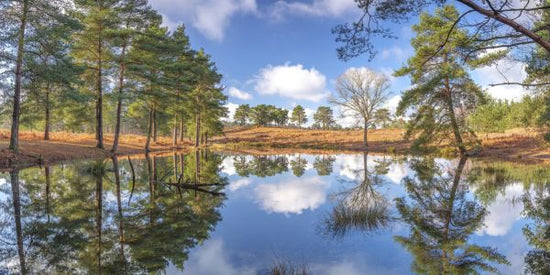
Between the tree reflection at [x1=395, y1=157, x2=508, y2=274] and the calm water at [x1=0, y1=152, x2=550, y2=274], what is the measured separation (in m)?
0.03

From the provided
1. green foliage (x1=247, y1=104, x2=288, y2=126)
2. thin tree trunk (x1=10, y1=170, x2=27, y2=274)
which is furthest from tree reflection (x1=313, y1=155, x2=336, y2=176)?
green foliage (x1=247, y1=104, x2=288, y2=126)

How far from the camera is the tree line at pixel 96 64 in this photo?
16.1 m

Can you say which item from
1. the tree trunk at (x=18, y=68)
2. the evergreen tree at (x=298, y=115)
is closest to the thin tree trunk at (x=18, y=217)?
the tree trunk at (x=18, y=68)

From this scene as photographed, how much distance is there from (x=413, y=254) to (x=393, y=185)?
25.8 ft

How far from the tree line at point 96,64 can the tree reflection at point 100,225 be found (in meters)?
8.10

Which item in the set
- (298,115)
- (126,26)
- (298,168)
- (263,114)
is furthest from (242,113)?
(298,168)

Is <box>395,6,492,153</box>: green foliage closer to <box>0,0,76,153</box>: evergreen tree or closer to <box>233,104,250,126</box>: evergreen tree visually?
<box>0,0,76,153</box>: evergreen tree

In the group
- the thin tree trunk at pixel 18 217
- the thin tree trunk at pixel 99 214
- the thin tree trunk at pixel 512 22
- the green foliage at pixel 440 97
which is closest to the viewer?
the thin tree trunk at pixel 18 217

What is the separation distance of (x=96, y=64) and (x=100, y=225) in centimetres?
2306

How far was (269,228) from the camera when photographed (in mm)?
7227

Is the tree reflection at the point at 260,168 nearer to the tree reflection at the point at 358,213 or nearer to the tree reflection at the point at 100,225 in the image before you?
the tree reflection at the point at 100,225

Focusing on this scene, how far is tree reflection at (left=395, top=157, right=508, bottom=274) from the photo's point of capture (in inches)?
192

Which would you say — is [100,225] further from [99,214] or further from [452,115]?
[452,115]

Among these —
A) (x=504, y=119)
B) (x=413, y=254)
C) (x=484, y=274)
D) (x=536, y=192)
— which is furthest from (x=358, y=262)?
(x=504, y=119)
